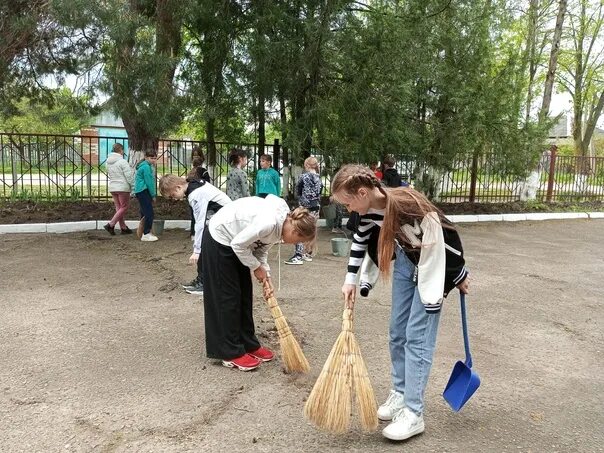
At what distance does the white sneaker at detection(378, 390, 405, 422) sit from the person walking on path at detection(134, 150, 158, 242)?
20.0 ft

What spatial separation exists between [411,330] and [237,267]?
137cm

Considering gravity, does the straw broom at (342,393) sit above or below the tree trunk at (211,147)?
below

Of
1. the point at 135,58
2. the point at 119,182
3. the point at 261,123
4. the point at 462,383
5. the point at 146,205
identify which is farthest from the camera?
the point at 261,123

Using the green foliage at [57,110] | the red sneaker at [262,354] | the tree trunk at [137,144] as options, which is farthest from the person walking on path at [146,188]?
the red sneaker at [262,354]

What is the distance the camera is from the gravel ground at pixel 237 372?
112 inches

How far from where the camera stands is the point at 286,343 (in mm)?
3547

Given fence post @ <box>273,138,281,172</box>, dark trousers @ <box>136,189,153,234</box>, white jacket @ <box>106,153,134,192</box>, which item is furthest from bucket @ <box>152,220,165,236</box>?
fence post @ <box>273,138,281,172</box>

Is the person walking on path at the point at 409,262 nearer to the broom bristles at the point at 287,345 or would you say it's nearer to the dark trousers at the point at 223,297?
the broom bristles at the point at 287,345

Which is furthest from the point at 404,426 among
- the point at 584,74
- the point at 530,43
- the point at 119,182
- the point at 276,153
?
the point at 584,74

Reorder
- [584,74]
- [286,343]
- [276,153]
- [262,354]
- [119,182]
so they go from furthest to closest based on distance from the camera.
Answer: [584,74] < [276,153] < [119,182] < [262,354] < [286,343]

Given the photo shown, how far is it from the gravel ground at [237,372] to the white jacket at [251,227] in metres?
0.84

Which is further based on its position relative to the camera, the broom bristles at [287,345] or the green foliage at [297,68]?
the green foliage at [297,68]

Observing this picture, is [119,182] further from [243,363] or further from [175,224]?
[243,363]

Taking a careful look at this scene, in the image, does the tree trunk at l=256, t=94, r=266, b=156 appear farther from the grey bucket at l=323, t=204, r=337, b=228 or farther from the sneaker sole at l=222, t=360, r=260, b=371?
the sneaker sole at l=222, t=360, r=260, b=371
